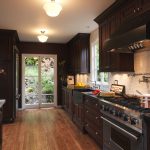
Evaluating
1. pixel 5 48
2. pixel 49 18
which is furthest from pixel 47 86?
pixel 49 18

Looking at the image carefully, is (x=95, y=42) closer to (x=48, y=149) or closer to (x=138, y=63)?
(x=138, y=63)

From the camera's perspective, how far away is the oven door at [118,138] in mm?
2112

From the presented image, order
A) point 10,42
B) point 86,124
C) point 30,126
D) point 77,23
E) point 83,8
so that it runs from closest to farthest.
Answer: point 83,8 → point 86,124 → point 77,23 → point 30,126 → point 10,42

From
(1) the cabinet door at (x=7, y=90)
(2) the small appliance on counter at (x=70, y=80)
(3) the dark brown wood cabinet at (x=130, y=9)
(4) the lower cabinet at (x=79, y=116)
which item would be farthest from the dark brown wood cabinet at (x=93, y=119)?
(2) the small appliance on counter at (x=70, y=80)

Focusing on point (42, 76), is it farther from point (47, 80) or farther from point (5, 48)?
point (5, 48)

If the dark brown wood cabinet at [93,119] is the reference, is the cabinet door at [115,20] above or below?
above

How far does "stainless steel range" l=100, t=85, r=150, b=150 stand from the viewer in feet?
6.83

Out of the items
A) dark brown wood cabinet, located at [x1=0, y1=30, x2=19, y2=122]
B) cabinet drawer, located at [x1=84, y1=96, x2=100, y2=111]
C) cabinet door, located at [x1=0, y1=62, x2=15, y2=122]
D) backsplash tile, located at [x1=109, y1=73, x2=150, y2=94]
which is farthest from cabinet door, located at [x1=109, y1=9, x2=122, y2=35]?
cabinet door, located at [x1=0, y1=62, x2=15, y2=122]

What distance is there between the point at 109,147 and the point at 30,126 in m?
2.80

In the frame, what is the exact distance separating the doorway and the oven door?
16.3 ft

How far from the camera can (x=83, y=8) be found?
3646mm

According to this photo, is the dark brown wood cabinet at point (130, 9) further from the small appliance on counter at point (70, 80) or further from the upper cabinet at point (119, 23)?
the small appliance on counter at point (70, 80)

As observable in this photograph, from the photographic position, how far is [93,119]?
3.76 metres

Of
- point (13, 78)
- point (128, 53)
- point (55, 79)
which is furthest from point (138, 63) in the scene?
point (55, 79)
